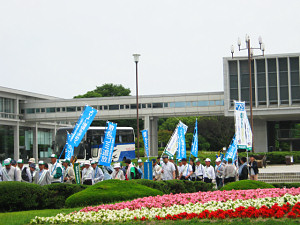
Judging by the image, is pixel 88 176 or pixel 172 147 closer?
pixel 88 176

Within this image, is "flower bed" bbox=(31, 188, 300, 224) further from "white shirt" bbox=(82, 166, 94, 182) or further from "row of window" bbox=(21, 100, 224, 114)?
"row of window" bbox=(21, 100, 224, 114)

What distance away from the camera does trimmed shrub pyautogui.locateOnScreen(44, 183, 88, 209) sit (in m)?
13.2

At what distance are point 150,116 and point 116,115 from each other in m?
4.57

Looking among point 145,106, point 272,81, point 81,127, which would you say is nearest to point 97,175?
point 81,127

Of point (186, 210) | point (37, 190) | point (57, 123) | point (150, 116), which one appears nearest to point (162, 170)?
point (37, 190)

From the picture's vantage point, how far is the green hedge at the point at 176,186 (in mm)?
14559

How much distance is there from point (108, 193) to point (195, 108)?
42.8m

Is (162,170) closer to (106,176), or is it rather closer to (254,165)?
(106,176)

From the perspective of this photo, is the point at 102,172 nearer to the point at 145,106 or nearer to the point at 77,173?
the point at 77,173

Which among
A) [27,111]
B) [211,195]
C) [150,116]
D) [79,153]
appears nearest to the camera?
[211,195]

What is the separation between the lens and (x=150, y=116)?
185 ft

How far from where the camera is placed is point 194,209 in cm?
1023

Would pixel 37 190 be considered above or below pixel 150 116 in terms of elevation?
below

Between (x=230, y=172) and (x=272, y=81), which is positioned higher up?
(x=272, y=81)
